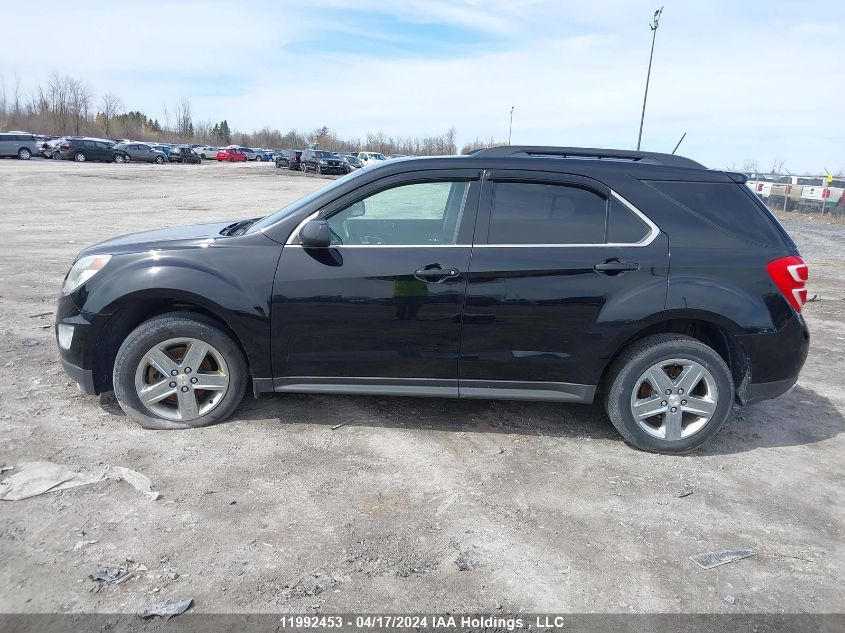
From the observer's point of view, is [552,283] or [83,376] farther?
[83,376]

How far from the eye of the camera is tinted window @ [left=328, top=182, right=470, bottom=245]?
400 cm

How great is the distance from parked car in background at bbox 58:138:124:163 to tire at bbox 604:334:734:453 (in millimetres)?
49884

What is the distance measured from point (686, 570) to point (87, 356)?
375cm

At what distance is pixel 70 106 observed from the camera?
85625 millimetres

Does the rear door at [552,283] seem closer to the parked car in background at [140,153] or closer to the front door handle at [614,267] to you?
the front door handle at [614,267]

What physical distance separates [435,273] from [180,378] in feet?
5.98

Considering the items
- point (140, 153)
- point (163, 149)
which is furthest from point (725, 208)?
point (163, 149)

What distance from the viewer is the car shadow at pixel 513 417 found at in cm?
432

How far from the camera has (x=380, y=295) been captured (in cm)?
388

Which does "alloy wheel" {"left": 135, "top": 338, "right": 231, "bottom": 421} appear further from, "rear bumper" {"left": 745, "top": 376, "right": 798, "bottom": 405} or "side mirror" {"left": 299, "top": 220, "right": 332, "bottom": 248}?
"rear bumper" {"left": 745, "top": 376, "right": 798, "bottom": 405}

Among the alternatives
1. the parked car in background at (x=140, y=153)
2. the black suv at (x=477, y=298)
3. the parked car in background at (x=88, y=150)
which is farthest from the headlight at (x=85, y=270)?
the parked car in background at (x=140, y=153)

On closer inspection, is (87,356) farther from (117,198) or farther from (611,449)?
(117,198)

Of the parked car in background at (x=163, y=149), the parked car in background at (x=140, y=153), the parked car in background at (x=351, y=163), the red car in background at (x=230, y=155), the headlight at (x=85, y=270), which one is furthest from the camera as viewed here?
the red car in background at (x=230, y=155)

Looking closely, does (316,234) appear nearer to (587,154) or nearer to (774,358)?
(587,154)
